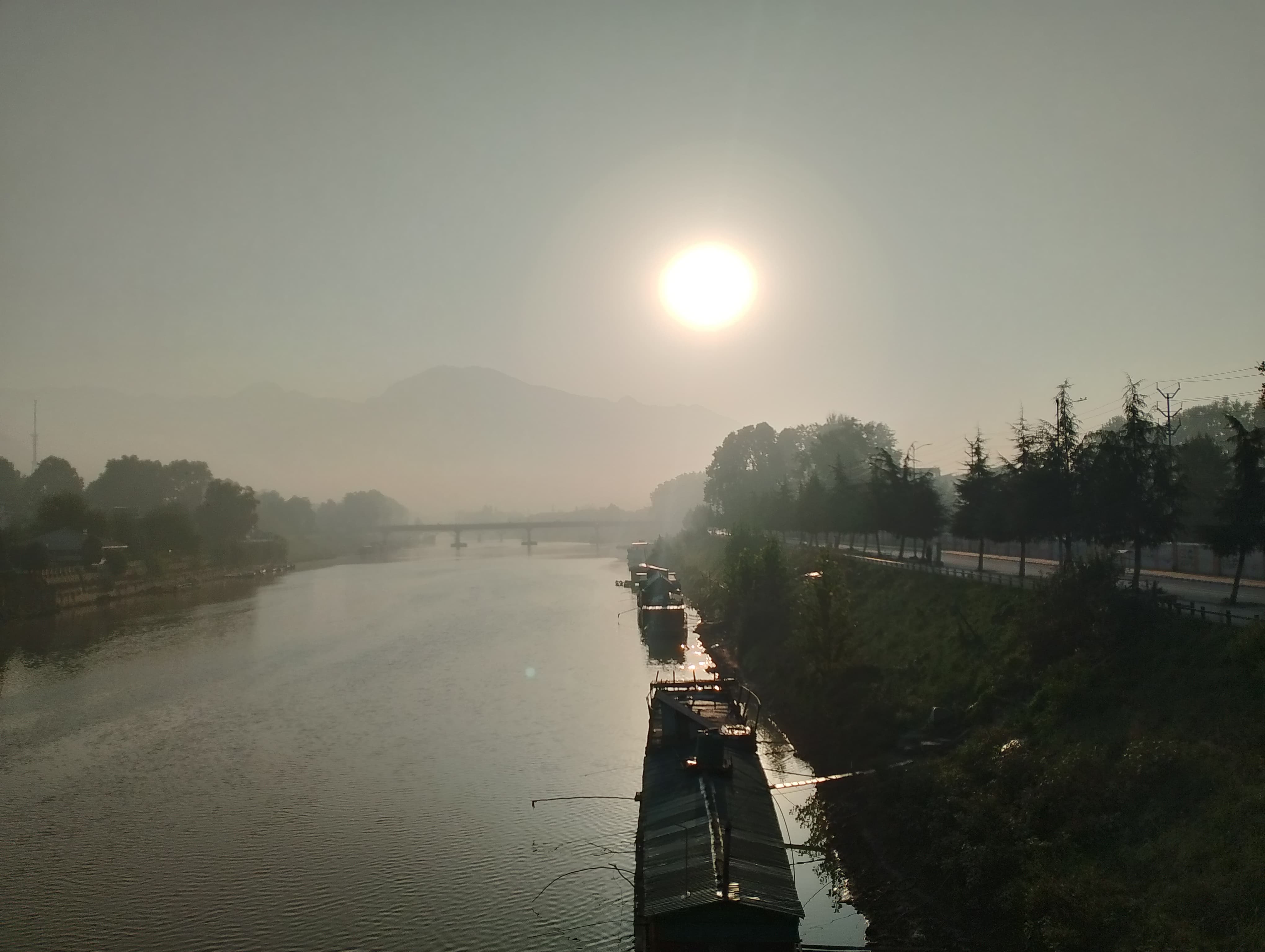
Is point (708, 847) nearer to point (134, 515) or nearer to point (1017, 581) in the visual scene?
point (1017, 581)

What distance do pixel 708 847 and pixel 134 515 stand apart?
140 metres

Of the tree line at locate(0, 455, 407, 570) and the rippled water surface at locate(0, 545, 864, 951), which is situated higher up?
the tree line at locate(0, 455, 407, 570)

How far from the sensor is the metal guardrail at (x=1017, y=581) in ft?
98.6

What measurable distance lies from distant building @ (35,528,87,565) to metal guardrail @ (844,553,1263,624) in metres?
97.0

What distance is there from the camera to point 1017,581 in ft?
148

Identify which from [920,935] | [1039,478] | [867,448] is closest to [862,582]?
[1039,478]

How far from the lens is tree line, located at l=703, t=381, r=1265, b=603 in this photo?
118ft

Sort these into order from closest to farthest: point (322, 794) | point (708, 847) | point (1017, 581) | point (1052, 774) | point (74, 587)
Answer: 1. point (708, 847)
2. point (1052, 774)
3. point (322, 794)
4. point (1017, 581)
5. point (74, 587)

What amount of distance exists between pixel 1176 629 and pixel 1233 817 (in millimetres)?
11178

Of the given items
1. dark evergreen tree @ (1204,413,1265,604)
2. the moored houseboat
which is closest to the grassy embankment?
dark evergreen tree @ (1204,413,1265,604)

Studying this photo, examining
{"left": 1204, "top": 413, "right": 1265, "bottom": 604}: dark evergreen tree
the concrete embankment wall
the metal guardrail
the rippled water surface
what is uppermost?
{"left": 1204, "top": 413, "right": 1265, "bottom": 604}: dark evergreen tree

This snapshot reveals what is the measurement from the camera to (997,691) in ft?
113

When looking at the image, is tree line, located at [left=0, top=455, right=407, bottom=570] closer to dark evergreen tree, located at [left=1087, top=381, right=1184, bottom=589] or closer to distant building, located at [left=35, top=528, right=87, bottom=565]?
distant building, located at [left=35, top=528, right=87, bottom=565]

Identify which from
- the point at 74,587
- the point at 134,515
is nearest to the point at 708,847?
the point at 74,587
